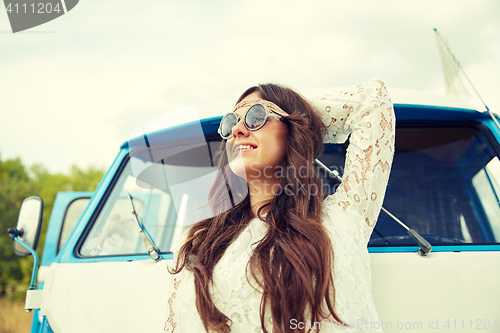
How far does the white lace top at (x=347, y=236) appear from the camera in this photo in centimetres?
117

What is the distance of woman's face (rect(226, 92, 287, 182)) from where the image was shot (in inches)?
60.0

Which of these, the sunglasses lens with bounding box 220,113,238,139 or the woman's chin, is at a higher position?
the sunglasses lens with bounding box 220,113,238,139

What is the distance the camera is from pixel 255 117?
1528 mm

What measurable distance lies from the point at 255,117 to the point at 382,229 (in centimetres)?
91

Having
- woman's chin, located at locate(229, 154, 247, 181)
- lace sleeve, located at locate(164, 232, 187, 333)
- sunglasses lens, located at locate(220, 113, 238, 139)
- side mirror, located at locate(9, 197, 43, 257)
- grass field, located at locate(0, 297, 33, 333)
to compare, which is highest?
sunglasses lens, located at locate(220, 113, 238, 139)

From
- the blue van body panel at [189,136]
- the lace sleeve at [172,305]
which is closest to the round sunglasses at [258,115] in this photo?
the blue van body panel at [189,136]

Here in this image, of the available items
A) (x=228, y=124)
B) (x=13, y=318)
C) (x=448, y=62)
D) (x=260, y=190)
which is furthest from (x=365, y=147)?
(x=13, y=318)

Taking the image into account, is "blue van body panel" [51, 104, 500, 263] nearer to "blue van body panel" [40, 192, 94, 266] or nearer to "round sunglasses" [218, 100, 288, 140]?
"blue van body panel" [40, 192, 94, 266]

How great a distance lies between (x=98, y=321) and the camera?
1501 millimetres

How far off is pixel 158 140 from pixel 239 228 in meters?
0.86

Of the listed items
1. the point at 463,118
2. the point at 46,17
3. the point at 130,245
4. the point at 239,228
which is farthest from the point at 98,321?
the point at 463,118

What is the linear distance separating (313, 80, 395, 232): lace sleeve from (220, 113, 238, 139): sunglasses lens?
0.48m

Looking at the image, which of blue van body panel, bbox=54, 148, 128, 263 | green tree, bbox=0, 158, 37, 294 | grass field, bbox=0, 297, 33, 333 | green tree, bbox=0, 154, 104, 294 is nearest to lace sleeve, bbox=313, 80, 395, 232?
blue van body panel, bbox=54, 148, 128, 263

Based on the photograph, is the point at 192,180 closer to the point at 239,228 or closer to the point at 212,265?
the point at 239,228
